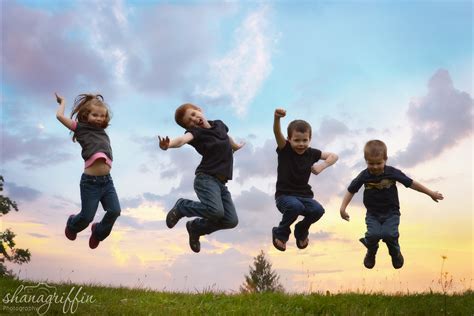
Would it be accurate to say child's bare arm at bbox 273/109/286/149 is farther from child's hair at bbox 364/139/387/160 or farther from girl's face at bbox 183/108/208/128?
child's hair at bbox 364/139/387/160

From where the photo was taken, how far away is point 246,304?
1076cm

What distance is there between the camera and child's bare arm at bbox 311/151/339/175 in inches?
407

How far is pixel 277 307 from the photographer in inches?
417

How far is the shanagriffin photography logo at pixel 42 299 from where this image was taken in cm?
995

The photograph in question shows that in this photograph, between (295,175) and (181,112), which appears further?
(295,175)

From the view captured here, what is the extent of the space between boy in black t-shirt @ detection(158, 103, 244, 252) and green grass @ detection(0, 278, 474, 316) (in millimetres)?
1325

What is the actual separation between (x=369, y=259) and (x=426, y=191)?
1859mm

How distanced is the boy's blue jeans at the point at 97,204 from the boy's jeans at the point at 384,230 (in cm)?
487

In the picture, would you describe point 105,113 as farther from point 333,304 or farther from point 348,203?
point 333,304

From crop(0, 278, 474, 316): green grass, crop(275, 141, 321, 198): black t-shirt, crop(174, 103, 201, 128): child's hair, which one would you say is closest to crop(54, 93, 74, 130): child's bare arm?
crop(174, 103, 201, 128): child's hair

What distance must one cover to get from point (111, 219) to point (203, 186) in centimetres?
197

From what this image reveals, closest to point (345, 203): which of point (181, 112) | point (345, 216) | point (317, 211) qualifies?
point (345, 216)

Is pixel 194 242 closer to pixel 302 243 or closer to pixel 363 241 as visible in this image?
pixel 302 243

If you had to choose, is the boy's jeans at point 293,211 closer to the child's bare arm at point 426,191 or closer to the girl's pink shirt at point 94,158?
the child's bare arm at point 426,191
